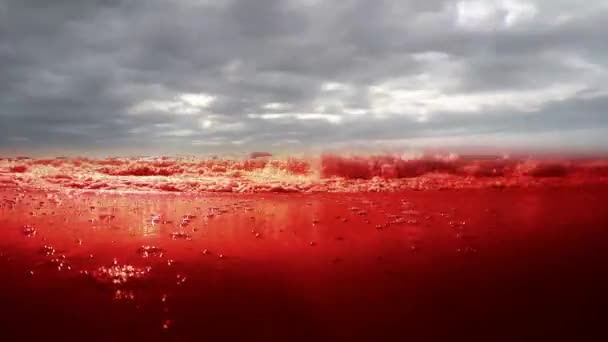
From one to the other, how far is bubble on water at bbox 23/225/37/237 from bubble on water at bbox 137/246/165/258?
2496mm

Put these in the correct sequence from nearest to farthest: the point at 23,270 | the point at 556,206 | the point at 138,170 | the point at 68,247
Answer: the point at 23,270 → the point at 68,247 → the point at 556,206 → the point at 138,170

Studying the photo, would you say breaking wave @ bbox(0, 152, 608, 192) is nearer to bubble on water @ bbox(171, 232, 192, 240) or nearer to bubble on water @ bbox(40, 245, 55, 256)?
Result: bubble on water @ bbox(171, 232, 192, 240)

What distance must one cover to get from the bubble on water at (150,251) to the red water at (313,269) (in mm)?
35

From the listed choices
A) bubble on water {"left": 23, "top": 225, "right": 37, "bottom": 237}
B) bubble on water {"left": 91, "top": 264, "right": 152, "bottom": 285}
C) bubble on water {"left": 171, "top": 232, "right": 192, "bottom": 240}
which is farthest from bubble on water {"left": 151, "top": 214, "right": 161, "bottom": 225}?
bubble on water {"left": 23, "top": 225, "right": 37, "bottom": 237}

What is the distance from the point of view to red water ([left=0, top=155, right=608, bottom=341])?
4.68 meters

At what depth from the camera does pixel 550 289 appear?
541 cm

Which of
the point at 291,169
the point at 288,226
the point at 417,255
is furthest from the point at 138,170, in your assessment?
the point at 417,255

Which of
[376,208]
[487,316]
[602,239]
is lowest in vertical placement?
[487,316]

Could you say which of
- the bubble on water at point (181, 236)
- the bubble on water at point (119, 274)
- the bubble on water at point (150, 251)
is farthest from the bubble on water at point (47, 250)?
the bubble on water at point (181, 236)

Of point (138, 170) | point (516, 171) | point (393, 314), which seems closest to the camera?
point (393, 314)

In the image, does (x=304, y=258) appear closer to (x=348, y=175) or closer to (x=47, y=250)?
(x=47, y=250)

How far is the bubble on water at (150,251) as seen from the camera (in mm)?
6262

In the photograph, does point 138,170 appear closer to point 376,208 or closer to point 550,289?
point 376,208

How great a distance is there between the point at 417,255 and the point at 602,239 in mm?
3248
